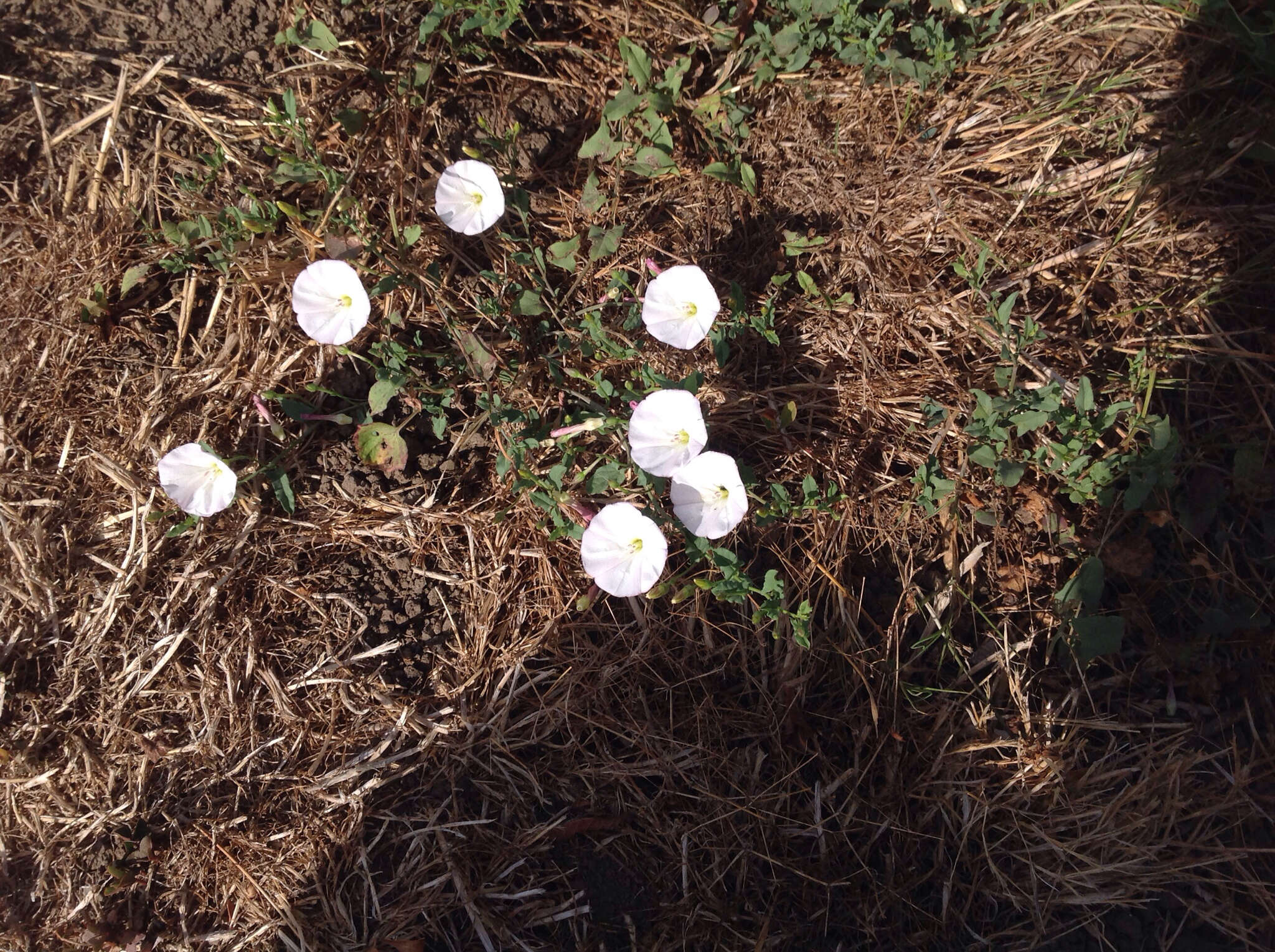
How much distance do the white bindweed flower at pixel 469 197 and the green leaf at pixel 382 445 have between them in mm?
526

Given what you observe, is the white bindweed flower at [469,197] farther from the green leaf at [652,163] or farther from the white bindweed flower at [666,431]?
the white bindweed flower at [666,431]

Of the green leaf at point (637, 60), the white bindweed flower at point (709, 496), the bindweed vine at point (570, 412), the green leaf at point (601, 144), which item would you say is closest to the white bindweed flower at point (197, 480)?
the bindweed vine at point (570, 412)

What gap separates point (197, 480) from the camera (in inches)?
75.7

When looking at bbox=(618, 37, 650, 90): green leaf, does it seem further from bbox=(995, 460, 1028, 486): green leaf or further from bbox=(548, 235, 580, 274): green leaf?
bbox=(995, 460, 1028, 486): green leaf

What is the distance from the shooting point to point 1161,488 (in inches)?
75.9

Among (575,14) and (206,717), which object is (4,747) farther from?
(575,14)

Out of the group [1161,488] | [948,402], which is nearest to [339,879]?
[948,402]

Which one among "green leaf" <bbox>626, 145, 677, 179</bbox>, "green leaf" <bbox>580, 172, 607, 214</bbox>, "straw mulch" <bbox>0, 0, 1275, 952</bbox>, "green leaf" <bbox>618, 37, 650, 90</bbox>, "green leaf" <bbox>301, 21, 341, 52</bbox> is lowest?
"straw mulch" <bbox>0, 0, 1275, 952</bbox>

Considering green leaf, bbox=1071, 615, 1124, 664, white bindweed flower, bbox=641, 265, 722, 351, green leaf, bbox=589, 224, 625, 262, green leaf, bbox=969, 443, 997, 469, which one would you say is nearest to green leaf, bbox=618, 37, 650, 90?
green leaf, bbox=589, 224, 625, 262

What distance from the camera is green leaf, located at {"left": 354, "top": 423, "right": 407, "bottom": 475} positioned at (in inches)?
78.1

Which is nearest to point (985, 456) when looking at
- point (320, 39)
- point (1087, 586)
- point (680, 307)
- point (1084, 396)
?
point (1084, 396)

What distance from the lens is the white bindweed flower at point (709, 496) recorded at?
5.65ft

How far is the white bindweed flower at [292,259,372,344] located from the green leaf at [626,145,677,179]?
2.52ft

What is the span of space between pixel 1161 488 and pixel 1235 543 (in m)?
0.23
